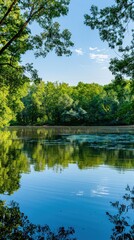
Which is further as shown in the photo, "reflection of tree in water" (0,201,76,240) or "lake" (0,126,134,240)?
"lake" (0,126,134,240)

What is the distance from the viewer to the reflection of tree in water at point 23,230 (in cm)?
754

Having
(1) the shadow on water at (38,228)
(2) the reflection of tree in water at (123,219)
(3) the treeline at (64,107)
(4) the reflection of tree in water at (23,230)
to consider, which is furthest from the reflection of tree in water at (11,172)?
(3) the treeline at (64,107)

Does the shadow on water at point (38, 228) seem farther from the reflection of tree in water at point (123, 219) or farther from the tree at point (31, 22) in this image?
the tree at point (31, 22)

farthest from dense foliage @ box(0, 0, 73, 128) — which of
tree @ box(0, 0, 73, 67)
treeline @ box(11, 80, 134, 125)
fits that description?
treeline @ box(11, 80, 134, 125)

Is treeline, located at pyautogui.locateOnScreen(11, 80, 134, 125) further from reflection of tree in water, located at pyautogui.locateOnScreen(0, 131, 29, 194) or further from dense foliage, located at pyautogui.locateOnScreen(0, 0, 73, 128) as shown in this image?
dense foliage, located at pyautogui.locateOnScreen(0, 0, 73, 128)

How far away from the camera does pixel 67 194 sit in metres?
13.0

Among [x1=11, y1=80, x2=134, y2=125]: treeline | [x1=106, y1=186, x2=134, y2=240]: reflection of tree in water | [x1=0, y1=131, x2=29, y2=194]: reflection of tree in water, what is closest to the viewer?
[x1=106, y1=186, x2=134, y2=240]: reflection of tree in water

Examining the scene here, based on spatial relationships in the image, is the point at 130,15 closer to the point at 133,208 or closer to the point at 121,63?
the point at 121,63

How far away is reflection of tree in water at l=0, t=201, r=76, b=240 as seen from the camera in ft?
24.7

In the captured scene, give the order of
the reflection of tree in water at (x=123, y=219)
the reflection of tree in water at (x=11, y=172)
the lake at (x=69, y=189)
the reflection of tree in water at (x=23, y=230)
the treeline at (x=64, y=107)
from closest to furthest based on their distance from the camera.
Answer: the reflection of tree in water at (x=23, y=230)
the reflection of tree in water at (x=123, y=219)
the lake at (x=69, y=189)
the reflection of tree in water at (x=11, y=172)
the treeline at (x=64, y=107)

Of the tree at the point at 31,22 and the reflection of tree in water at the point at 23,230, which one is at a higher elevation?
the tree at the point at 31,22

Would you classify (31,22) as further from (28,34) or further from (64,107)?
(64,107)

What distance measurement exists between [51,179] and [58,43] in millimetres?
7769

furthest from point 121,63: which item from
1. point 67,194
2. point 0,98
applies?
point 0,98
